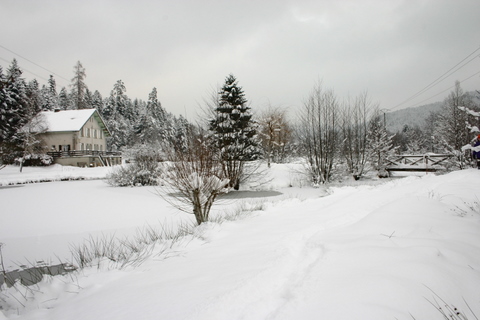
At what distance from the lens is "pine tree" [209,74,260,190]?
17000mm

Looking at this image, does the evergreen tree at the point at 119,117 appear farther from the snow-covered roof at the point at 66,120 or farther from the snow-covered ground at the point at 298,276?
the snow-covered ground at the point at 298,276

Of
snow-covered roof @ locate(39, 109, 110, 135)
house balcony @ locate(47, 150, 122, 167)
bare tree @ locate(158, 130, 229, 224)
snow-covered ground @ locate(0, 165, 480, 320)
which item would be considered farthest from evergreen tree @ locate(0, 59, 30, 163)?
snow-covered ground @ locate(0, 165, 480, 320)

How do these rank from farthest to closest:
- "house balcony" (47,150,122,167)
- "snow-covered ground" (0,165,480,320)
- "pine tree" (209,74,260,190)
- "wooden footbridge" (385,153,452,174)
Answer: "house balcony" (47,150,122,167)
"wooden footbridge" (385,153,452,174)
"pine tree" (209,74,260,190)
"snow-covered ground" (0,165,480,320)

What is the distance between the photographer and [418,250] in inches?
105

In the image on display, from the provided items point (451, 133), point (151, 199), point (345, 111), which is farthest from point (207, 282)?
point (451, 133)

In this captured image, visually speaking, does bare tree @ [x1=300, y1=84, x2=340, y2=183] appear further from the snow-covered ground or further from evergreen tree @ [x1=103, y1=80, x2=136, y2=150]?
evergreen tree @ [x1=103, y1=80, x2=136, y2=150]

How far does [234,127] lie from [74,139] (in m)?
33.4

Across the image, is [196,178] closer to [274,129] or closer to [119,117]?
[274,129]

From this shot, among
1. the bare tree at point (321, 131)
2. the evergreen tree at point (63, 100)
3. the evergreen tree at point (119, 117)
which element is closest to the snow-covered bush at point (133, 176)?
the bare tree at point (321, 131)

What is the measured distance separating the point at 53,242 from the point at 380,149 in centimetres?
2340

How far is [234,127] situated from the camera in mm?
17688

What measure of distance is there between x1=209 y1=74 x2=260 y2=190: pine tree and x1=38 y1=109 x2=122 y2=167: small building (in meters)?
27.9

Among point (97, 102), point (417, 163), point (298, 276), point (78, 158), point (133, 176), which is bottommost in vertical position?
point (298, 276)

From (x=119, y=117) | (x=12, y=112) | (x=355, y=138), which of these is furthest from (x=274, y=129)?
(x=119, y=117)
